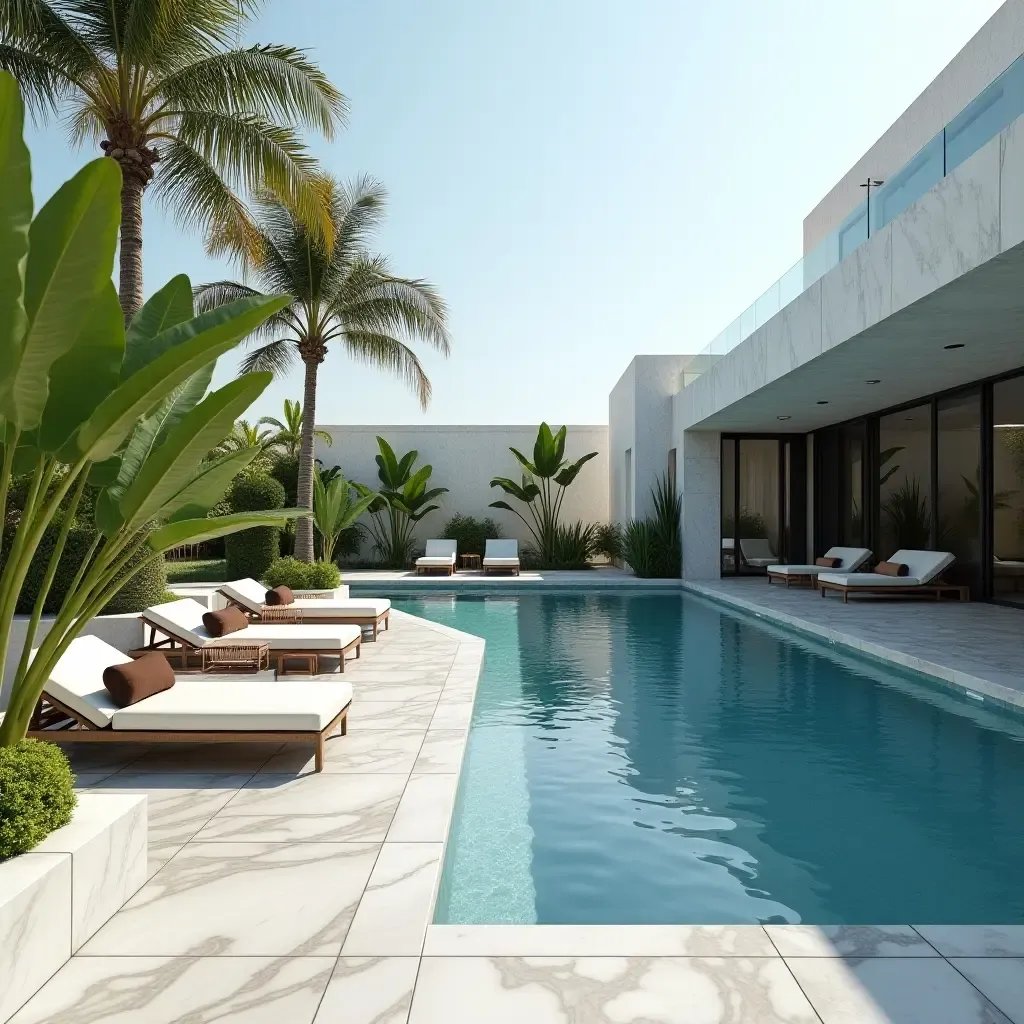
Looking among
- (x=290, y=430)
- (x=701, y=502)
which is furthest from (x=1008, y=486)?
(x=290, y=430)

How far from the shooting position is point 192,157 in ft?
34.6

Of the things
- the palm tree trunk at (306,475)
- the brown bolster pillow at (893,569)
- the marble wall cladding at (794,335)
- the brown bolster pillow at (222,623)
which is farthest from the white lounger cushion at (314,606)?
the brown bolster pillow at (893,569)

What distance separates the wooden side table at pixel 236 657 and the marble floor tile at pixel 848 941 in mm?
5272

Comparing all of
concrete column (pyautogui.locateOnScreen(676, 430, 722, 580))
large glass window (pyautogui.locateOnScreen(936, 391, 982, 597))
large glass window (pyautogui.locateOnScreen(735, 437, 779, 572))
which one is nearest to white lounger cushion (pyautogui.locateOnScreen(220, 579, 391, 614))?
large glass window (pyautogui.locateOnScreen(936, 391, 982, 597))

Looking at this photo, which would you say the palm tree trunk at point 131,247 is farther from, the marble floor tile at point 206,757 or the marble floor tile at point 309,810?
the marble floor tile at point 309,810

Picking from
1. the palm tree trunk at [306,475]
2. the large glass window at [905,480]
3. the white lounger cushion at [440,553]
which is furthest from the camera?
the white lounger cushion at [440,553]

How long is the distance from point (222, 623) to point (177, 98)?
19.2ft

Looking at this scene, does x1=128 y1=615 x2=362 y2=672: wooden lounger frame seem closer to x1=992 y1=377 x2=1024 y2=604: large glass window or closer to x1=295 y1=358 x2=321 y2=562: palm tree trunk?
x1=295 y1=358 x2=321 y2=562: palm tree trunk

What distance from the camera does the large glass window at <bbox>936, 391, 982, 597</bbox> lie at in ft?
41.6

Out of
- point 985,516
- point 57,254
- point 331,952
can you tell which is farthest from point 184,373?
point 985,516

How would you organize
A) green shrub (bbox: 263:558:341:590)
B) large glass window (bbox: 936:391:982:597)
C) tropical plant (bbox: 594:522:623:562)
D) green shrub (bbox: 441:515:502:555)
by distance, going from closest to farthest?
large glass window (bbox: 936:391:982:597), green shrub (bbox: 263:558:341:590), tropical plant (bbox: 594:522:623:562), green shrub (bbox: 441:515:502:555)

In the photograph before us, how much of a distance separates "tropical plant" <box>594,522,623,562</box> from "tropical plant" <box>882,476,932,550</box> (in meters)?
7.16

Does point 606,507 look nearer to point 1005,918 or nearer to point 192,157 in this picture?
point 192,157

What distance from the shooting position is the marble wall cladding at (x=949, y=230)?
662cm
